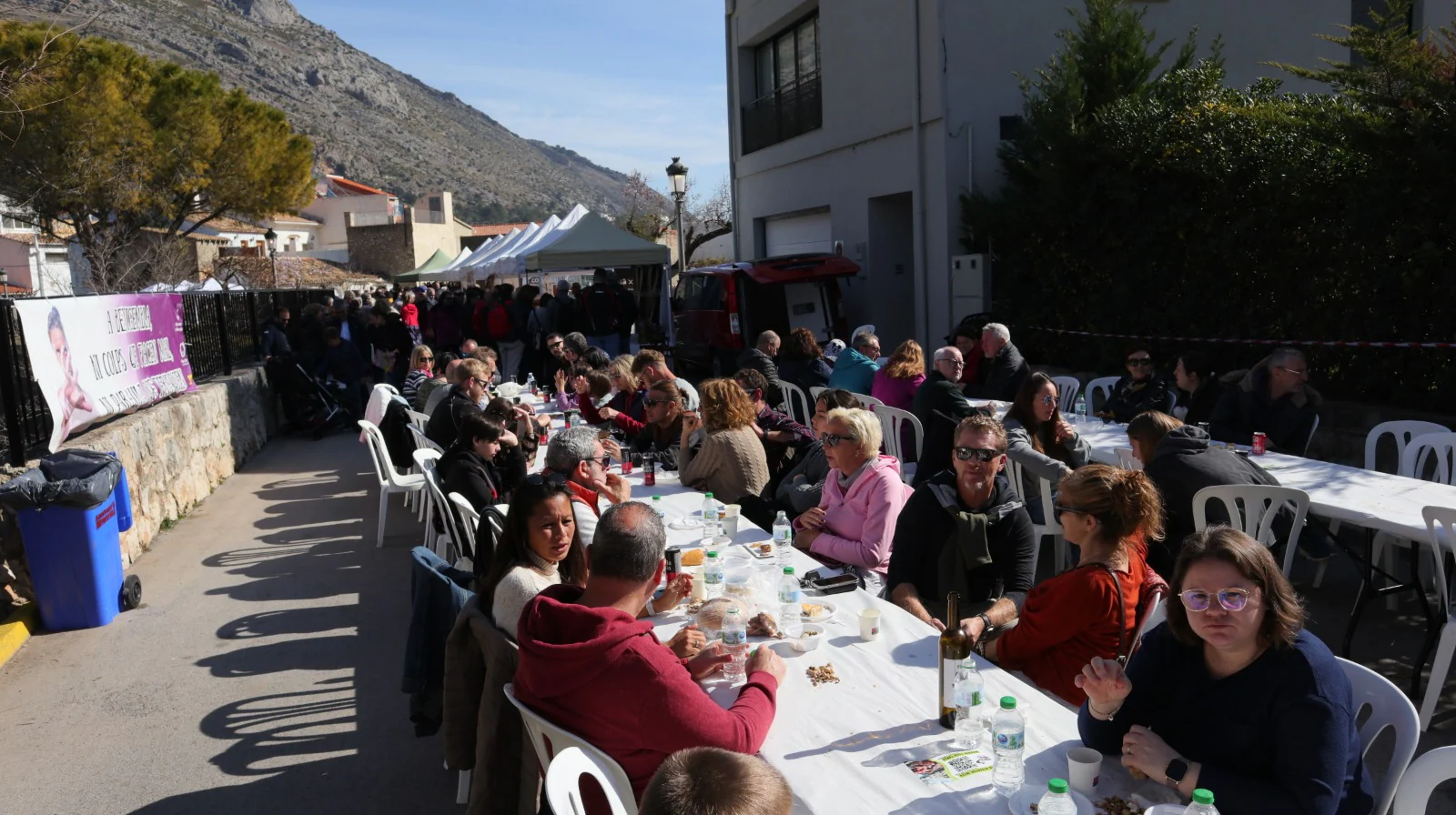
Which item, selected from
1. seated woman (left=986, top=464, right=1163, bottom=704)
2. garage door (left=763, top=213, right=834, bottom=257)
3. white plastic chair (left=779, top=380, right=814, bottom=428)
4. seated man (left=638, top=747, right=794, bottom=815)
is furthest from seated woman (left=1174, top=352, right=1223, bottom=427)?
garage door (left=763, top=213, right=834, bottom=257)

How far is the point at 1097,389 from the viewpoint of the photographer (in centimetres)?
1034

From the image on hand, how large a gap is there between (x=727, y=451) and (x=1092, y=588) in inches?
115

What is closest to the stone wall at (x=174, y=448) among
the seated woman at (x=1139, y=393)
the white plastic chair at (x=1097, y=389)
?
the seated woman at (x=1139, y=393)

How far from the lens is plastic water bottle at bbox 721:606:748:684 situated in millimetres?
2977

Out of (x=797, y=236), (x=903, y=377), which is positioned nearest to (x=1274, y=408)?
(x=903, y=377)

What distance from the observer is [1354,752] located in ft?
7.21

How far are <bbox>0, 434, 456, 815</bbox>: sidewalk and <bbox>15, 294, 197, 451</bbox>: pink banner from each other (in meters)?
1.25

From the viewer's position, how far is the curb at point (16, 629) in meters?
5.42

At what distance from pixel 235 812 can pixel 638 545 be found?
229 cm

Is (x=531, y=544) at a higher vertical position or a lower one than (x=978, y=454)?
lower

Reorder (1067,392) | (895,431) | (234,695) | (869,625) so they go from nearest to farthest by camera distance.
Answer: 1. (869,625)
2. (234,695)
3. (895,431)
4. (1067,392)

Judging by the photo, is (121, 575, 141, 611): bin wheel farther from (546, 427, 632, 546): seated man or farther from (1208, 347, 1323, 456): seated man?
(1208, 347, 1323, 456): seated man

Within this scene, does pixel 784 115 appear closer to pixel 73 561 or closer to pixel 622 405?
pixel 622 405

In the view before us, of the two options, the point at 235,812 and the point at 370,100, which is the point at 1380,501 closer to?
the point at 235,812
